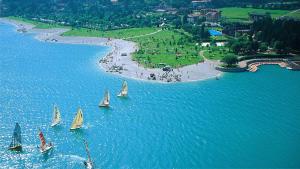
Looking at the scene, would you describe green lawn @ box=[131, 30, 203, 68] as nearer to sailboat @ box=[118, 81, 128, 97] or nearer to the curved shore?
the curved shore

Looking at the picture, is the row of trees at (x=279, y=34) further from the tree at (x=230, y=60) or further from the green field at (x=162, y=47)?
the green field at (x=162, y=47)

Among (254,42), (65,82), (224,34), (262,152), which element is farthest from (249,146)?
(224,34)

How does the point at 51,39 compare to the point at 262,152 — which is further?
the point at 51,39

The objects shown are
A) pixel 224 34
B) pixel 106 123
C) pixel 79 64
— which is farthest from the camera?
pixel 224 34

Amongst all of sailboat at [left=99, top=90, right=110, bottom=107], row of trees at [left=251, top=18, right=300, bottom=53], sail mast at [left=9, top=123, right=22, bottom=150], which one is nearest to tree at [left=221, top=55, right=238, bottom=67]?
row of trees at [left=251, top=18, right=300, bottom=53]

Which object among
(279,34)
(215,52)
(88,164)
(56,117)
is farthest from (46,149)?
(279,34)

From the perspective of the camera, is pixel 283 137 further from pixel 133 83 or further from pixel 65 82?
pixel 65 82
